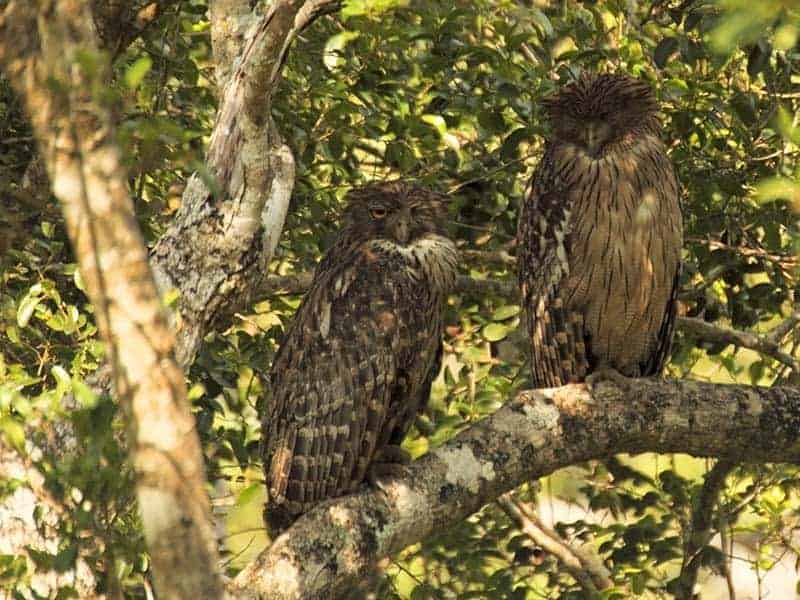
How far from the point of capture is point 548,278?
16.1 ft

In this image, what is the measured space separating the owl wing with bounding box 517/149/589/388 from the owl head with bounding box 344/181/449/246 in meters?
0.34

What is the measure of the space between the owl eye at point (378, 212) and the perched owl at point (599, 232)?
523 millimetres

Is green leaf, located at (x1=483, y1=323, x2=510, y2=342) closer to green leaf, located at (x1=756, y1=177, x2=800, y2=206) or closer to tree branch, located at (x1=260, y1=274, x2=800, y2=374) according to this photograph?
tree branch, located at (x1=260, y1=274, x2=800, y2=374)

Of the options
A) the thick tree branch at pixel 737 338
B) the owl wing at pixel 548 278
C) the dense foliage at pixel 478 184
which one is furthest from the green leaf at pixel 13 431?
the thick tree branch at pixel 737 338

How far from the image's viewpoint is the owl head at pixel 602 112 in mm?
4879

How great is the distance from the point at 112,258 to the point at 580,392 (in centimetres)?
259

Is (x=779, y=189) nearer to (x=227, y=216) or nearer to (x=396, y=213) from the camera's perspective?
(x=227, y=216)

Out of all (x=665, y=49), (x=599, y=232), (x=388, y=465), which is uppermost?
(x=665, y=49)

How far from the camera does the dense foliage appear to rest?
4.65m

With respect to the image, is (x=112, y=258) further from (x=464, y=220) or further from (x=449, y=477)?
(x=464, y=220)

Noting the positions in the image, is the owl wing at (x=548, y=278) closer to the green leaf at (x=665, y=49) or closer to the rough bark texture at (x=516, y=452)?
the rough bark texture at (x=516, y=452)

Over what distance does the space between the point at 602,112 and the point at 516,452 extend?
148cm

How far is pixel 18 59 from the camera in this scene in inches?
95.3

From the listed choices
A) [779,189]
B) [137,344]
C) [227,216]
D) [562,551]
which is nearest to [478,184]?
[562,551]
